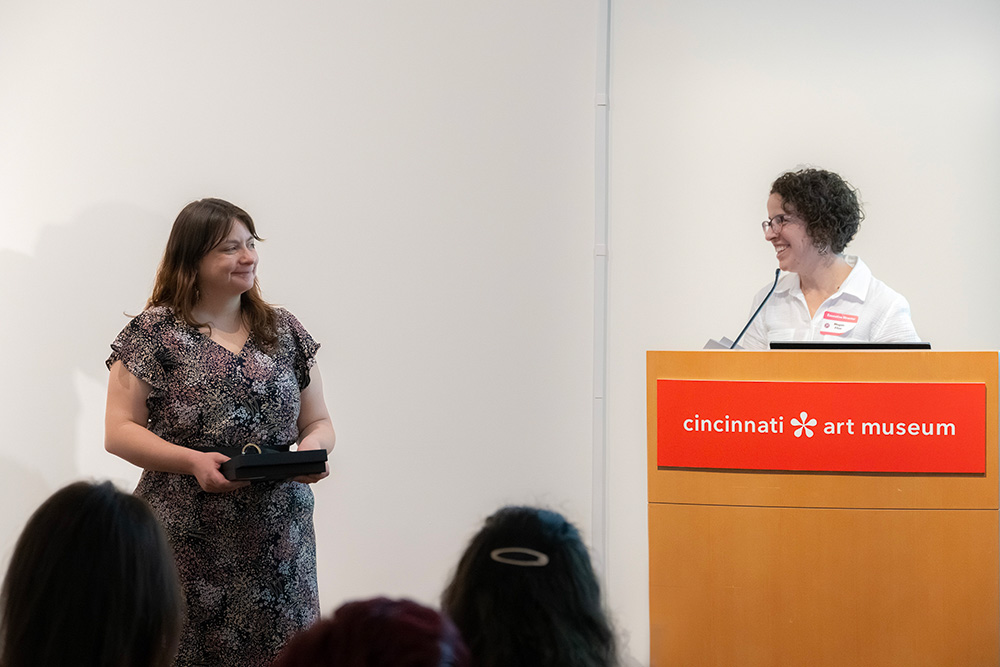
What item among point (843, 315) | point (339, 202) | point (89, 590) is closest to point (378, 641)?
point (89, 590)

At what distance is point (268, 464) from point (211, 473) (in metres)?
0.12

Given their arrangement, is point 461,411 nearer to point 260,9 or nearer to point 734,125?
point 734,125

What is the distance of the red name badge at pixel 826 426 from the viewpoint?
2082mm

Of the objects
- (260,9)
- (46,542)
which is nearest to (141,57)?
(260,9)

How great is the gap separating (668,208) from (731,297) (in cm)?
43

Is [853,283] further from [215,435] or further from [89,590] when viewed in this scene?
[89,590]

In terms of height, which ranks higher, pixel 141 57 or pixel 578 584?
pixel 141 57

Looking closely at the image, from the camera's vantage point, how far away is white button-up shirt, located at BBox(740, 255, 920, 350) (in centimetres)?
256

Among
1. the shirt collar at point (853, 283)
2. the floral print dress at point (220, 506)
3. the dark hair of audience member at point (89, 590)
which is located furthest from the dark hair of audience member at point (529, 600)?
the shirt collar at point (853, 283)

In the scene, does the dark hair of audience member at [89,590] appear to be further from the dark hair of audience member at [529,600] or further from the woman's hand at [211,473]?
the woman's hand at [211,473]

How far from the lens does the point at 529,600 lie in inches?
42.1

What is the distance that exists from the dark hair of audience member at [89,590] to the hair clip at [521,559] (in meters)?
0.42

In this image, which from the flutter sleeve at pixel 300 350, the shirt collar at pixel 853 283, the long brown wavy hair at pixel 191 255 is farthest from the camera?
the shirt collar at pixel 853 283

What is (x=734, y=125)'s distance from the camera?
3.61m
